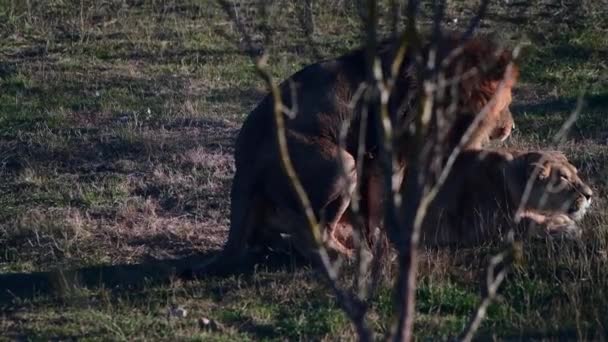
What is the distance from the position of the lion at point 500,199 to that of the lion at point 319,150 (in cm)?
30

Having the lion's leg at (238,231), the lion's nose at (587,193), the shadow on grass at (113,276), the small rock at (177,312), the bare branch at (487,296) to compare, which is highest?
the bare branch at (487,296)

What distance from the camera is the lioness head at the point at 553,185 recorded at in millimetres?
8227

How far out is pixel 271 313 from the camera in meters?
7.16

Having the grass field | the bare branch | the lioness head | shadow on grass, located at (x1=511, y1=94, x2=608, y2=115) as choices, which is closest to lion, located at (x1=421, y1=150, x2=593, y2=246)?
the lioness head

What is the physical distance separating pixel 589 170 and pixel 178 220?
2.99 meters

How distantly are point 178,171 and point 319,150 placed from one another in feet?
8.10

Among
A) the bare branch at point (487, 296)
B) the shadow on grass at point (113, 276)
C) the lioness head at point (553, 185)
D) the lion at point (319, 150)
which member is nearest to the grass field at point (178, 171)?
the shadow on grass at point (113, 276)

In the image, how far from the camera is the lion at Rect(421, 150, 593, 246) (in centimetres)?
823

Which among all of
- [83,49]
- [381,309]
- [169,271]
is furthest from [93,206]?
[83,49]

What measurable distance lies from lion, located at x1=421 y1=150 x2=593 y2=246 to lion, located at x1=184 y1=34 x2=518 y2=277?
296 millimetres

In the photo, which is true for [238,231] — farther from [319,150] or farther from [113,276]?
[113,276]

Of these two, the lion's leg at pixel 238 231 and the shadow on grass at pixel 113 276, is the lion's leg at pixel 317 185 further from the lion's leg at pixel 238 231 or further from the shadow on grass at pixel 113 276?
the shadow on grass at pixel 113 276

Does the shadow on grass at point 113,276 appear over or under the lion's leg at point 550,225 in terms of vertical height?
under

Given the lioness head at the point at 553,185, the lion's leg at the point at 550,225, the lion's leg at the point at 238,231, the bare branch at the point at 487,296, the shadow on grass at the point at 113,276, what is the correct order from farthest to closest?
1. the lioness head at the point at 553,185
2. the lion's leg at the point at 550,225
3. the lion's leg at the point at 238,231
4. the shadow on grass at the point at 113,276
5. the bare branch at the point at 487,296
